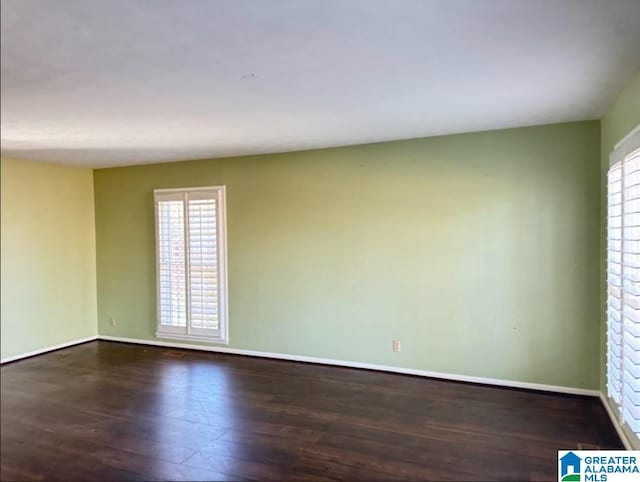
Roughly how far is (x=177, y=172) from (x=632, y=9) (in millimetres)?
4489

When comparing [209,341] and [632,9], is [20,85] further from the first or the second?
[209,341]

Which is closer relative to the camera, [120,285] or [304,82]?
[304,82]

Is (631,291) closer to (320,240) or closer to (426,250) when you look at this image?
(426,250)

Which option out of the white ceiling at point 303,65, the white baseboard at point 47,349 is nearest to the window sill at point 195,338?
the white baseboard at point 47,349

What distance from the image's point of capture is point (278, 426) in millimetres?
2973

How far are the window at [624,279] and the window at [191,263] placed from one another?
357 centimetres

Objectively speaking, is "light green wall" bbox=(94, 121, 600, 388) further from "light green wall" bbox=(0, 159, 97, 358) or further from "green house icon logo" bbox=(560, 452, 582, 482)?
"green house icon logo" bbox=(560, 452, 582, 482)

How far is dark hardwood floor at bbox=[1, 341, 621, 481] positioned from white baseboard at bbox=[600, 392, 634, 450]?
56mm

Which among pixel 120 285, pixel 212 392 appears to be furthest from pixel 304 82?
pixel 120 285

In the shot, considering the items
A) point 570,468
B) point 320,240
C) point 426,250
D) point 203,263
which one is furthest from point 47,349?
point 570,468

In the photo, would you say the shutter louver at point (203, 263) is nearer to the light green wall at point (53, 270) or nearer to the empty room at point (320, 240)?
the empty room at point (320, 240)

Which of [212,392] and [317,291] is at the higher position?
[317,291]

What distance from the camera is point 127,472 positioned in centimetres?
242

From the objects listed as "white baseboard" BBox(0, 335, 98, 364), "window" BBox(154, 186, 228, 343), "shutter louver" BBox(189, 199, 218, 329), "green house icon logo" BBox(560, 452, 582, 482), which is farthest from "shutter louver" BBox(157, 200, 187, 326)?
"green house icon logo" BBox(560, 452, 582, 482)
